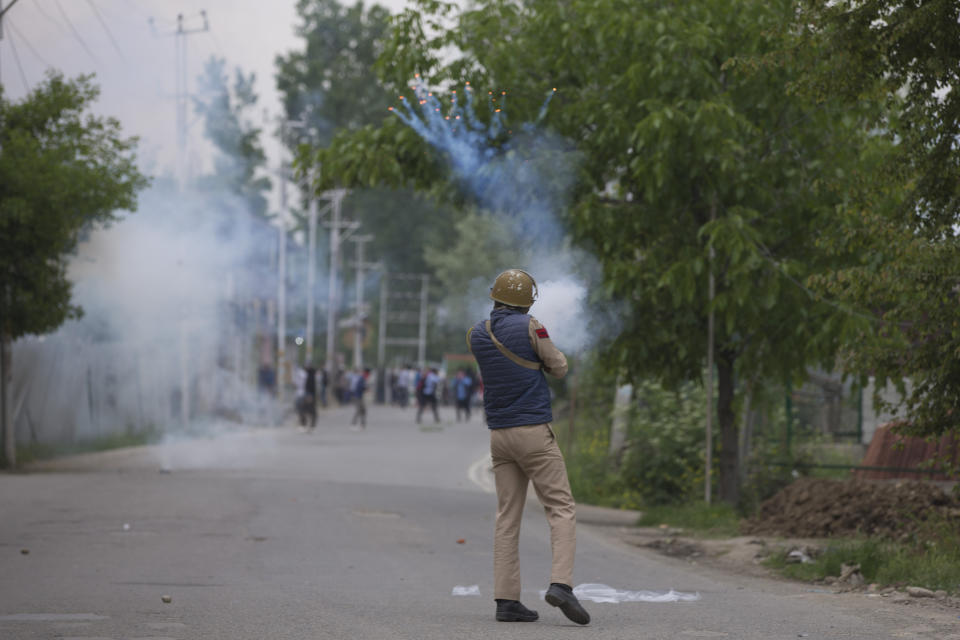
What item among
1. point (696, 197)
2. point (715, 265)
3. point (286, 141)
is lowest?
point (715, 265)

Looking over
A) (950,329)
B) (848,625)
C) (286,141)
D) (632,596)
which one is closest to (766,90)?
(950,329)

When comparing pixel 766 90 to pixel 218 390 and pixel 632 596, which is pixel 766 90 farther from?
pixel 218 390

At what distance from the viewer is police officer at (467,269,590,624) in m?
6.44

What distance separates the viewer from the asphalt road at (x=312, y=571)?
247 inches

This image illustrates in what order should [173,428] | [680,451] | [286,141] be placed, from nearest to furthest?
[680,451]
[173,428]
[286,141]

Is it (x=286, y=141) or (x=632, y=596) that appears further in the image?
(x=286, y=141)

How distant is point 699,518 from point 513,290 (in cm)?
603

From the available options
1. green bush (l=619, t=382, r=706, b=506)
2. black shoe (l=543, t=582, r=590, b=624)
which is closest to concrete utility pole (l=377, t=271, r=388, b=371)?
green bush (l=619, t=382, r=706, b=506)

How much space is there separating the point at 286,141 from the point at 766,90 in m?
35.8

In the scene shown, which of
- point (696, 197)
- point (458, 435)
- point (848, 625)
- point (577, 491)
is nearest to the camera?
point (848, 625)

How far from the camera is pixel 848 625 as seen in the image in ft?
20.8

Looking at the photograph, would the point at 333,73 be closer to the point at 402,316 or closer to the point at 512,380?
the point at 402,316

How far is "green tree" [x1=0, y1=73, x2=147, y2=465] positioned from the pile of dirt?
10280 millimetres

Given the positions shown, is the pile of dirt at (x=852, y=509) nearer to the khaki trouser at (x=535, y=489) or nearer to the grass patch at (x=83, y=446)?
the khaki trouser at (x=535, y=489)
